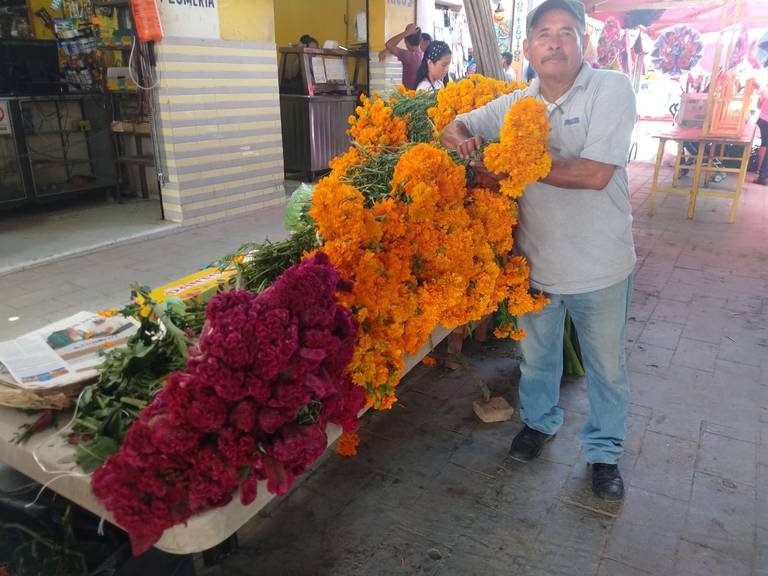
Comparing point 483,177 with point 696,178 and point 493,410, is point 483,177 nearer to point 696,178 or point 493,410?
point 493,410

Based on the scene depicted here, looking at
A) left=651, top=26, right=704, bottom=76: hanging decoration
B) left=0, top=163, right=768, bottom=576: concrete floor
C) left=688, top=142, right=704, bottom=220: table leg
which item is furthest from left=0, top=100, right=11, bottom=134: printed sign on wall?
left=651, top=26, right=704, bottom=76: hanging decoration

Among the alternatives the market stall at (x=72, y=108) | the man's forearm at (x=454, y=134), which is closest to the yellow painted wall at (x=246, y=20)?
the market stall at (x=72, y=108)

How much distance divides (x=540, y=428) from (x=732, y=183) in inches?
364

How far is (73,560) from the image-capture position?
1.61 m

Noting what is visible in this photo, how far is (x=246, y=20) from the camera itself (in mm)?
6871

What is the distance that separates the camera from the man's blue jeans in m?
2.40

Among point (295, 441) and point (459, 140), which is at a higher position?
point (459, 140)

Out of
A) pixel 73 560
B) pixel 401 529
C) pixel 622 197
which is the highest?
pixel 622 197

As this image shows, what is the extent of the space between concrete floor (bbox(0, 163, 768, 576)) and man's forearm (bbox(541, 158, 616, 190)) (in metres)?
1.38

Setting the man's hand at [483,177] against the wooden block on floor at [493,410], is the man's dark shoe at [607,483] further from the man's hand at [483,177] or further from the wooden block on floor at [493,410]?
the man's hand at [483,177]

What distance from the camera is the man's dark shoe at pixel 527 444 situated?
2.82 m

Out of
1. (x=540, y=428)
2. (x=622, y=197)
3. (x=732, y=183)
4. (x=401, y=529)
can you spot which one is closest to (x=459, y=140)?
(x=622, y=197)

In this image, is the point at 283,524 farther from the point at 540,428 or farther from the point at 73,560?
the point at 540,428

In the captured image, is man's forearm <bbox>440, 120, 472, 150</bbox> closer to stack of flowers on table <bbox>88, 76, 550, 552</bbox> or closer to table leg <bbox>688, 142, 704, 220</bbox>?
stack of flowers on table <bbox>88, 76, 550, 552</bbox>
